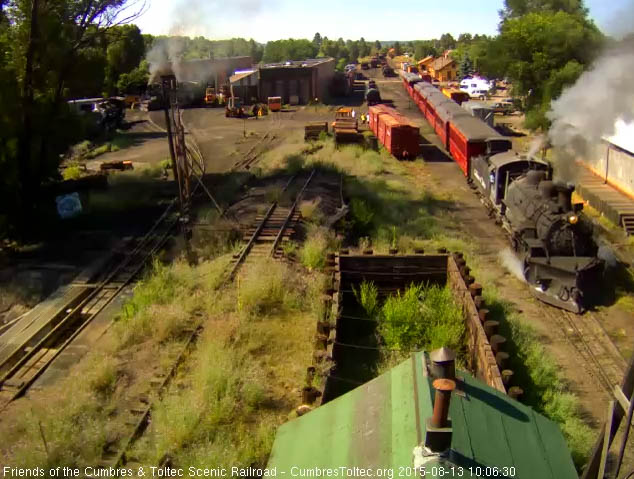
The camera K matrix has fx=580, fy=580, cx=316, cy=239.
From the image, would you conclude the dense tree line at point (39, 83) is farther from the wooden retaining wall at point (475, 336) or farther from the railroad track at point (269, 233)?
the wooden retaining wall at point (475, 336)

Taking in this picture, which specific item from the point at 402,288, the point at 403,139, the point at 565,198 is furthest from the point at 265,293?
the point at 403,139

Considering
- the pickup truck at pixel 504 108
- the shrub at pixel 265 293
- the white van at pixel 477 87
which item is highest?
the white van at pixel 477 87

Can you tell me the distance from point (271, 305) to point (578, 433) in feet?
18.6

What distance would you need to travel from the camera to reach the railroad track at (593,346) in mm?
9695

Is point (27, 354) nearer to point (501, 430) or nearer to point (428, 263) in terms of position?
point (428, 263)

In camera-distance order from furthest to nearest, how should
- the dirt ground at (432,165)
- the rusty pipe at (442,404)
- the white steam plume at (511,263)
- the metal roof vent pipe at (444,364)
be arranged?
the white steam plume at (511,263)
the dirt ground at (432,165)
the metal roof vent pipe at (444,364)
the rusty pipe at (442,404)

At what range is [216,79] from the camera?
179 ft

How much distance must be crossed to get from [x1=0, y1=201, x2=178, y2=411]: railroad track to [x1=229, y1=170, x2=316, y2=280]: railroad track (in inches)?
105

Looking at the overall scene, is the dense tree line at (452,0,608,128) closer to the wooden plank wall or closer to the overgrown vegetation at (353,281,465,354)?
the wooden plank wall

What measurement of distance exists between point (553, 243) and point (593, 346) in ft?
9.28

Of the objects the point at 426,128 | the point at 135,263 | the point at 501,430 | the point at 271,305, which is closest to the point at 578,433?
the point at 501,430

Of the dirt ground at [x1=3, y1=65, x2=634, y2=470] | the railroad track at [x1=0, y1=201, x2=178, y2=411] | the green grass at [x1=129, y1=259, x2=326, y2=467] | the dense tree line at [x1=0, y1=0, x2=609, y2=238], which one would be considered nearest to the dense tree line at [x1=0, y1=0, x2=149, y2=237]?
the dense tree line at [x1=0, y1=0, x2=609, y2=238]

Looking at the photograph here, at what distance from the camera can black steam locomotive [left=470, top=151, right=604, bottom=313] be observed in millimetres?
12234

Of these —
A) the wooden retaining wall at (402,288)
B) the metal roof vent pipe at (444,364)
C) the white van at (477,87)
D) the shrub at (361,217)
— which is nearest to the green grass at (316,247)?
the wooden retaining wall at (402,288)
